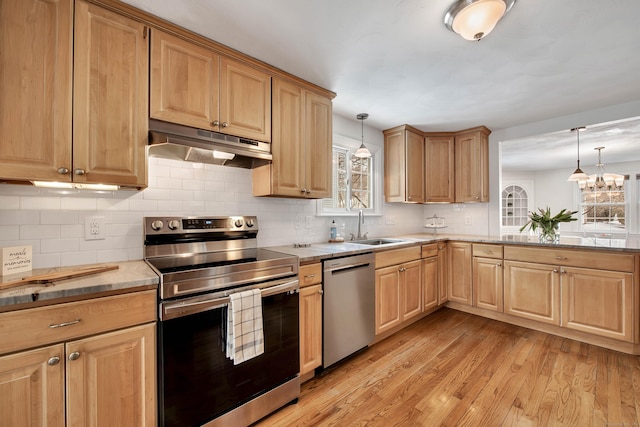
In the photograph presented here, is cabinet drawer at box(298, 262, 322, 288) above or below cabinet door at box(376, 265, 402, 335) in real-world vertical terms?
above

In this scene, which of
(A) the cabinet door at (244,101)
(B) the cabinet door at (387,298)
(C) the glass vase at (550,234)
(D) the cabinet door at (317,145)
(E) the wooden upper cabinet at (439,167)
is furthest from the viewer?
(E) the wooden upper cabinet at (439,167)

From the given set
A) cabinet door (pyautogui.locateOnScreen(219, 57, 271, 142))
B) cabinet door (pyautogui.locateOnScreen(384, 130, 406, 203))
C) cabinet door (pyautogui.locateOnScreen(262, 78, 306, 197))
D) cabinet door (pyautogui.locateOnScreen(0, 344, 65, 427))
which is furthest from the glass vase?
cabinet door (pyautogui.locateOnScreen(0, 344, 65, 427))

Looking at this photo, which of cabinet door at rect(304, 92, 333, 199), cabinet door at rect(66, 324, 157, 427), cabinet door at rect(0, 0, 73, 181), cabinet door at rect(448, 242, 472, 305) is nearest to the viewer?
cabinet door at rect(66, 324, 157, 427)

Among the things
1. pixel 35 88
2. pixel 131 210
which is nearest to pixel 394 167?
pixel 131 210

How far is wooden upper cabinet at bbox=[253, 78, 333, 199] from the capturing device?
2.21 metres

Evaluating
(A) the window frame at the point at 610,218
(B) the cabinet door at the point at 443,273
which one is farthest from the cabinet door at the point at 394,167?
(A) the window frame at the point at 610,218

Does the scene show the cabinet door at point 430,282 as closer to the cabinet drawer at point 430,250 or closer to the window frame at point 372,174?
the cabinet drawer at point 430,250

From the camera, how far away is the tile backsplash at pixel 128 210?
5.01ft

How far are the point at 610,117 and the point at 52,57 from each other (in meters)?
4.72

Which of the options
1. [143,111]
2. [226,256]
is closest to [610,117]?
[226,256]

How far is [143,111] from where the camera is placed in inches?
63.2

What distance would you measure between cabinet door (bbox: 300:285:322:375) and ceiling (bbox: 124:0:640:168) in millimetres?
1699

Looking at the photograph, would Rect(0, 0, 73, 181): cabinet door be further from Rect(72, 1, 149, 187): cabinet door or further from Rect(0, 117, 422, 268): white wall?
Rect(0, 117, 422, 268): white wall

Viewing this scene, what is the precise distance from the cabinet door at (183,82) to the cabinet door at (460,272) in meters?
3.08
